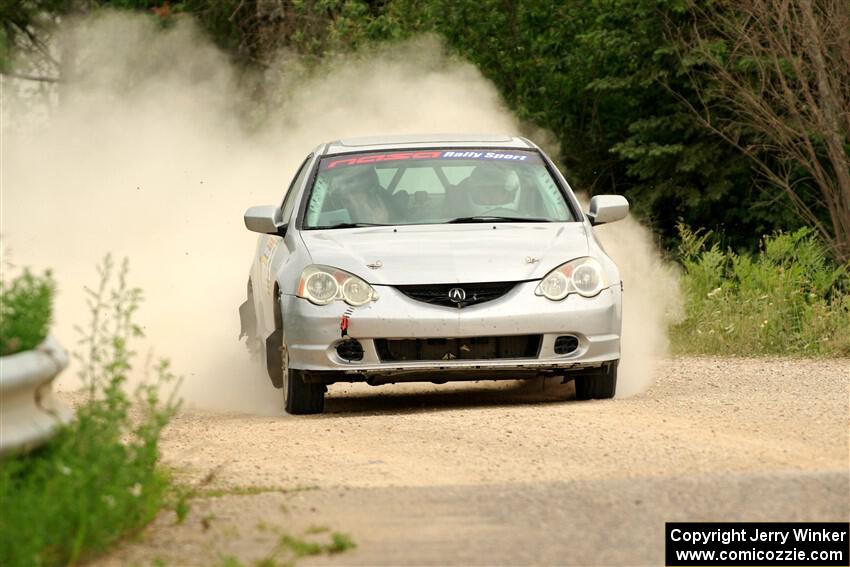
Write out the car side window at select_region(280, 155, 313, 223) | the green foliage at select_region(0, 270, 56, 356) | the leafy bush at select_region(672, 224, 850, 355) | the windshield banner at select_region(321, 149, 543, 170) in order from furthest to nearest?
the leafy bush at select_region(672, 224, 850, 355), the car side window at select_region(280, 155, 313, 223), the windshield banner at select_region(321, 149, 543, 170), the green foliage at select_region(0, 270, 56, 356)

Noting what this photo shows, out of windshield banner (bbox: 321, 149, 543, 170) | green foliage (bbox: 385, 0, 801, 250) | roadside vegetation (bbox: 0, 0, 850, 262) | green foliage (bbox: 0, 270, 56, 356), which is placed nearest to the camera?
green foliage (bbox: 0, 270, 56, 356)

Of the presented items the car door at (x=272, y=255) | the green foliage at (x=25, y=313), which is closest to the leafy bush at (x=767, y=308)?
the car door at (x=272, y=255)

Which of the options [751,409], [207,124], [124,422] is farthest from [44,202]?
[124,422]

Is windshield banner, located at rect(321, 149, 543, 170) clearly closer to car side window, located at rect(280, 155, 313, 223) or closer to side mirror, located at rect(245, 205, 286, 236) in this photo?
car side window, located at rect(280, 155, 313, 223)

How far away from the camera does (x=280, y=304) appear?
422 inches

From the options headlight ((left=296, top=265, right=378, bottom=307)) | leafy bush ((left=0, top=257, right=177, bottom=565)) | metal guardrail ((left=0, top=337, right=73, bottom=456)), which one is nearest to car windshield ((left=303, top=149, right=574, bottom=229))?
headlight ((left=296, top=265, right=378, bottom=307))

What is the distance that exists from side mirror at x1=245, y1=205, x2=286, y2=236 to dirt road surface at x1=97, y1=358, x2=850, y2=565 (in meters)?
1.18

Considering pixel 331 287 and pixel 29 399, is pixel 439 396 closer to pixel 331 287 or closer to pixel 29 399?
pixel 331 287

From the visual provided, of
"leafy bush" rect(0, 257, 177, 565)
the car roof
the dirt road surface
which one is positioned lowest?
the dirt road surface

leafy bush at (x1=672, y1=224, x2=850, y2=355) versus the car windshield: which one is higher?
the car windshield

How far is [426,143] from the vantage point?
39.8 ft

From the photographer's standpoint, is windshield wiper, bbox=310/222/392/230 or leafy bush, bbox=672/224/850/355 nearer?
windshield wiper, bbox=310/222/392/230

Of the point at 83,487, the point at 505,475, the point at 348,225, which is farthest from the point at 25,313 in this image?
the point at 348,225

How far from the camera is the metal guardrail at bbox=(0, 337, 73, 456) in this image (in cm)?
635
